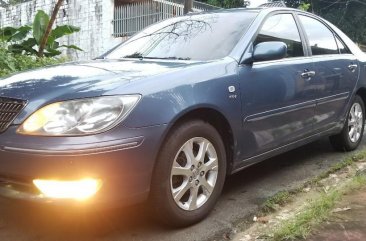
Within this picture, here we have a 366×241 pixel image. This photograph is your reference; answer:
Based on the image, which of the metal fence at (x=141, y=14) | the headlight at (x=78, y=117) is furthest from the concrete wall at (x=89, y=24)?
the headlight at (x=78, y=117)

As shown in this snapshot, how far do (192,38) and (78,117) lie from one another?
159 cm

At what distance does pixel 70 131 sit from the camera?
2611 millimetres

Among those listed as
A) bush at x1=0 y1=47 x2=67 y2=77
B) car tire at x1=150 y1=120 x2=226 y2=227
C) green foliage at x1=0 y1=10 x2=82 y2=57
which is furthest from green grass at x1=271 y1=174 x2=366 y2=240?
green foliage at x1=0 y1=10 x2=82 y2=57

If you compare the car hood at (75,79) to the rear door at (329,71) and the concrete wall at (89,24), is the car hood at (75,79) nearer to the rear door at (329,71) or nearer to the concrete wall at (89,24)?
the rear door at (329,71)

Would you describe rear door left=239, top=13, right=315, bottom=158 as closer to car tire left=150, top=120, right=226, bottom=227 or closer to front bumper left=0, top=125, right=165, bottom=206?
car tire left=150, top=120, right=226, bottom=227

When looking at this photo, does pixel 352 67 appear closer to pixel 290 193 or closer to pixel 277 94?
pixel 277 94

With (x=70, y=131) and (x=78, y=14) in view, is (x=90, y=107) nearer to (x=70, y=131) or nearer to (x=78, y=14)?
(x=70, y=131)

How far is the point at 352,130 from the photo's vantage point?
17.5ft

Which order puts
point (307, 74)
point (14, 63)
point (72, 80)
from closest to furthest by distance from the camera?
point (72, 80)
point (307, 74)
point (14, 63)

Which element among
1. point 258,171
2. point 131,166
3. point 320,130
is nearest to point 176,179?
point 131,166

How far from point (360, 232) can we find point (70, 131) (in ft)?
6.01

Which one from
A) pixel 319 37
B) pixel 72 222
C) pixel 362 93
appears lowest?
pixel 72 222

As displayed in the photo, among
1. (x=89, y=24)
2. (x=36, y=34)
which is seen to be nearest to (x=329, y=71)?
(x=36, y=34)

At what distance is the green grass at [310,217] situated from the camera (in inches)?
109
